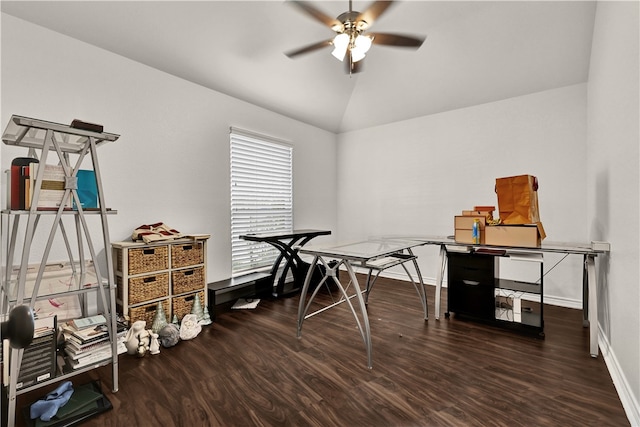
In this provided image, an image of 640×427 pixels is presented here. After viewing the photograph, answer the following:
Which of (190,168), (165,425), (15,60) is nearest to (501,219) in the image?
(165,425)

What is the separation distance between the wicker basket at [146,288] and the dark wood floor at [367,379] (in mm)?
452

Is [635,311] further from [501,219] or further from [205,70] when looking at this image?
[205,70]

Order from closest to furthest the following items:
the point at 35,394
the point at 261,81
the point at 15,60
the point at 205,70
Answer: the point at 35,394, the point at 15,60, the point at 205,70, the point at 261,81

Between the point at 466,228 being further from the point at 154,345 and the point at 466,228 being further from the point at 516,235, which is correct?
the point at 154,345

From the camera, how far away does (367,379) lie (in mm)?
1917

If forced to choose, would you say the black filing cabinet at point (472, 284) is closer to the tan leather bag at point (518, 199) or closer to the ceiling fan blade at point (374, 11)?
the tan leather bag at point (518, 199)

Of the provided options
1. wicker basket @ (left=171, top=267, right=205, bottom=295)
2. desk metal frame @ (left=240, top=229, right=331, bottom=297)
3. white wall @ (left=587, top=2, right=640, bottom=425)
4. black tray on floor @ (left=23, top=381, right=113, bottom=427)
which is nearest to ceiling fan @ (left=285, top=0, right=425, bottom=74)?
white wall @ (left=587, top=2, right=640, bottom=425)

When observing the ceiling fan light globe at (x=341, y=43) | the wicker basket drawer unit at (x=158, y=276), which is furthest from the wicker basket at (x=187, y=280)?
the ceiling fan light globe at (x=341, y=43)

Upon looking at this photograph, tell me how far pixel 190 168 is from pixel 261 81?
133 cm

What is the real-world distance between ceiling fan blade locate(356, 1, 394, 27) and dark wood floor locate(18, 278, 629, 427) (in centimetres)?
243

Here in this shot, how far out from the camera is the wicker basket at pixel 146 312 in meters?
2.46

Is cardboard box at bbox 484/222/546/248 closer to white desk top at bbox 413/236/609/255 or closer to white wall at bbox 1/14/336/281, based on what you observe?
white desk top at bbox 413/236/609/255

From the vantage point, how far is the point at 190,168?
3.30 metres

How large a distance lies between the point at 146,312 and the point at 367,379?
191 cm
